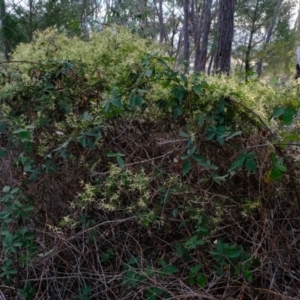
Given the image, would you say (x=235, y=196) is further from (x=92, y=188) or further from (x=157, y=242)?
(x=92, y=188)

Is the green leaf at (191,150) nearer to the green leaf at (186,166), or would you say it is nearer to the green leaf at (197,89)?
the green leaf at (186,166)

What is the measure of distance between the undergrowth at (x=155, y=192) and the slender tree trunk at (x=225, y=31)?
11.1ft

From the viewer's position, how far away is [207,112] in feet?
4.58

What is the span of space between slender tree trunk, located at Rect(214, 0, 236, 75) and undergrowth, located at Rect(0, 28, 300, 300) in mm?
3398

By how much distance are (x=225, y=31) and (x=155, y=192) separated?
3906 millimetres

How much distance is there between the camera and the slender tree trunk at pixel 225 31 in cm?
474

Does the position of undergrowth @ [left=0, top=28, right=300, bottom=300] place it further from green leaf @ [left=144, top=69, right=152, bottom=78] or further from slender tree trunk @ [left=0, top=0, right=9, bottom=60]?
slender tree trunk @ [left=0, top=0, right=9, bottom=60]

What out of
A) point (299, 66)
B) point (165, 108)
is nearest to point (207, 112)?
point (165, 108)

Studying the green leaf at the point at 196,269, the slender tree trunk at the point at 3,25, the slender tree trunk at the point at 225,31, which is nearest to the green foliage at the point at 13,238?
the green leaf at the point at 196,269

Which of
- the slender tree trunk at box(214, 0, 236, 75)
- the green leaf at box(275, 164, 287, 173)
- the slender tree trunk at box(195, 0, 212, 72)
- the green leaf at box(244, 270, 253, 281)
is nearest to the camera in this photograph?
the green leaf at box(275, 164, 287, 173)

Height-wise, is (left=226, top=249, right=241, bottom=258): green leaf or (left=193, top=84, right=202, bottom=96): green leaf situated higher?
(left=193, top=84, right=202, bottom=96): green leaf

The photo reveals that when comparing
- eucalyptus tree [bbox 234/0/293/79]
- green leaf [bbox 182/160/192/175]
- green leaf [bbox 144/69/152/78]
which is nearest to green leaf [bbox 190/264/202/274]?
green leaf [bbox 182/160/192/175]

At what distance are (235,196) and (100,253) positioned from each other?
631 millimetres

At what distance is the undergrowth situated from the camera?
1357mm
